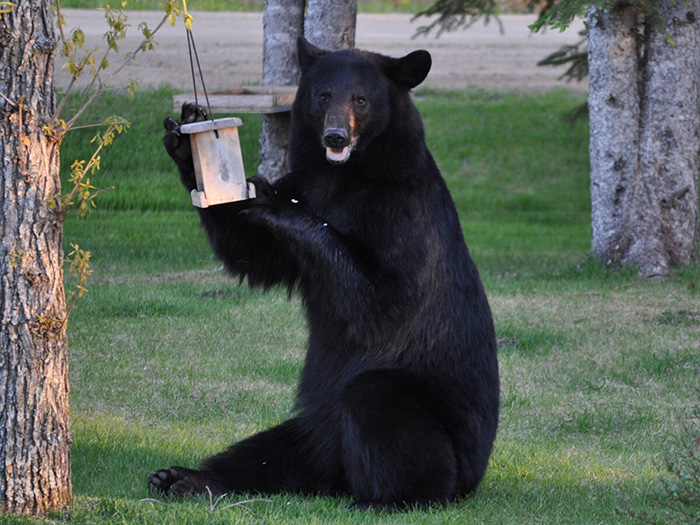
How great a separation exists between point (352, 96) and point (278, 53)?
5.60 m

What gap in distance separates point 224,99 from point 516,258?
4707 millimetres

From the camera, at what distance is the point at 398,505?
13.9ft

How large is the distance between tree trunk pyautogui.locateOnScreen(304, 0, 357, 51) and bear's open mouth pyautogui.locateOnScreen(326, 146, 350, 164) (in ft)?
16.6

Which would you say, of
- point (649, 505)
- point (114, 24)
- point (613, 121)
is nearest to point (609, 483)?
point (649, 505)

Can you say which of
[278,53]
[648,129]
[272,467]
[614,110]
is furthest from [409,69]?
[648,129]

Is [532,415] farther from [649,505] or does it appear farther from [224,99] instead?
[224,99]

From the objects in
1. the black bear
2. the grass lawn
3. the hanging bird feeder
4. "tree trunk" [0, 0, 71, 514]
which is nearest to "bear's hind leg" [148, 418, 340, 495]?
the black bear

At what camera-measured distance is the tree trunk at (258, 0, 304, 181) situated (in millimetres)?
9945

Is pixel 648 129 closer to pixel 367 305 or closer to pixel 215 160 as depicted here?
pixel 367 305

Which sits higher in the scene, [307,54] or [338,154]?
[307,54]

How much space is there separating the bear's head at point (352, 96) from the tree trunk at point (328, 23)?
15.0 feet

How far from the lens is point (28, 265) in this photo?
363 cm

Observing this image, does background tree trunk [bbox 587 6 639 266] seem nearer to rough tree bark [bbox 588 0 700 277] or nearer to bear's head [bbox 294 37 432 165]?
rough tree bark [bbox 588 0 700 277]

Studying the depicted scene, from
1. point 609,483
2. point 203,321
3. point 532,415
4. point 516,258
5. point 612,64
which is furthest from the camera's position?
point 516,258
